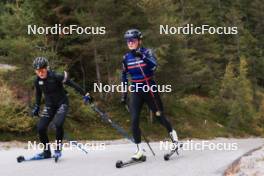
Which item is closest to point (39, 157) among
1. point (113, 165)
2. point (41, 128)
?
point (41, 128)

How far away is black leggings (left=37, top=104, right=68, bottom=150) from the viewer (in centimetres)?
1002

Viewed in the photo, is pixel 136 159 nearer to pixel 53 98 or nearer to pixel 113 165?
pixel 113 165

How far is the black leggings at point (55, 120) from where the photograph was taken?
32.9ft

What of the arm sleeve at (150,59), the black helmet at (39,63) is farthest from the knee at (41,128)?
the arm sleeve at (150,59)

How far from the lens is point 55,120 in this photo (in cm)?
1005

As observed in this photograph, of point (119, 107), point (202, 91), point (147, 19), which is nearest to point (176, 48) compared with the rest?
point (147, 19)

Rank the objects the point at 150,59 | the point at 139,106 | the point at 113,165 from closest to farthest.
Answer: the point at 113,165, the point at 150,59, the point at 139,106

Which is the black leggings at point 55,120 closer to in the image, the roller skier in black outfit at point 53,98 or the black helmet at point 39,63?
the roller skier in black outfit at point 53,98

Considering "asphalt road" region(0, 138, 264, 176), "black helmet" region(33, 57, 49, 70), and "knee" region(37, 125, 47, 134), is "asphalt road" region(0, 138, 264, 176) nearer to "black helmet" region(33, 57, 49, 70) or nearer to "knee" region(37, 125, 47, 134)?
"knee" region(37, 125, 47, 134)

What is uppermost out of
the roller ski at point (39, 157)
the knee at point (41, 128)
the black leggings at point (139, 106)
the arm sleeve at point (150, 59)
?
the arm sleeve at point (150, 59)

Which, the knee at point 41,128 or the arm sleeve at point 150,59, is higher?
the arm sleeve at point 150,59

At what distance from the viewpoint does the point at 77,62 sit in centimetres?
3144

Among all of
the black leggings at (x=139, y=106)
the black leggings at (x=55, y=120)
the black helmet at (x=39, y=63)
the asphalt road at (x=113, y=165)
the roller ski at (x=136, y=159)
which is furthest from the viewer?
the black leggings at (x=55, y=120)

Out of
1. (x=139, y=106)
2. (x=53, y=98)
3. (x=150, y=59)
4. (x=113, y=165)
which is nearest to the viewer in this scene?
(x=113, y=165)
